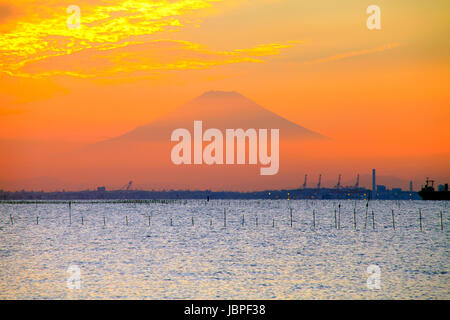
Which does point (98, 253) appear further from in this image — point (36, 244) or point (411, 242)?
point (411, 242)

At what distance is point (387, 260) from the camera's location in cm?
5800

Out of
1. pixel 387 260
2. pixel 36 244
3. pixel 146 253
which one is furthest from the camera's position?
pixel 36 244

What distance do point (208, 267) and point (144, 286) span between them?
11.9 meters

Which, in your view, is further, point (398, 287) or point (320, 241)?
point (320, 241)

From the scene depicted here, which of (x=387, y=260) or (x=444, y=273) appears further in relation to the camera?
(x=387, y=260)

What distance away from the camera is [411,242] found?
80938 mm

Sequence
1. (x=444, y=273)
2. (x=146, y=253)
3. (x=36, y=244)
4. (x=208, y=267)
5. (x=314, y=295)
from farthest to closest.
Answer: (x=36, y=244)
(x=146, y=253)
(x=208, y=267)
(x=444, y=273)
(x=314, y=295)
